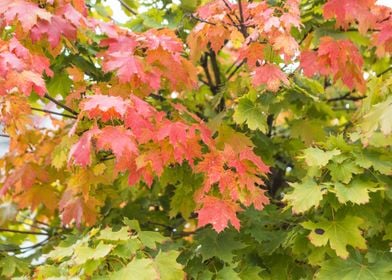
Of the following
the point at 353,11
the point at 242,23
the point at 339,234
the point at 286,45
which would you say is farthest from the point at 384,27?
the point at 339,234

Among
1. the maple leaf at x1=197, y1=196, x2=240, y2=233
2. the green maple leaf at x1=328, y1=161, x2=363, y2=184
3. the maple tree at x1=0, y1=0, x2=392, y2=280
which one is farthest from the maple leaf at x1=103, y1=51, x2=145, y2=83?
the green maple leaf at x1=328, y1=161, x2=363, y2=184

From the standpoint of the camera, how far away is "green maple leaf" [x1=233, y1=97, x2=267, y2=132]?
94.4 inches

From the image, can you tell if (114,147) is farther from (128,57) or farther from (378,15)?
(378,15)

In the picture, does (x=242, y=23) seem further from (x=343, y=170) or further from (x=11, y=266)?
(x=11, y=266)

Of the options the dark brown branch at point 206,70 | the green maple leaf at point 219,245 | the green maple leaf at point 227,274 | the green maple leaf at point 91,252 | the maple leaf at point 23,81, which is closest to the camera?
the green maple leaf at point 91,252

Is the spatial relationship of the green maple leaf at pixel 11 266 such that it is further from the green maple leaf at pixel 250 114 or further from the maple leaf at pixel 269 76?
the maple leaf at pixel 269 76

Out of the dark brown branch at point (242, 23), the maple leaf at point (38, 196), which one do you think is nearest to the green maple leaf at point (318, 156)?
the dark brown branch at point (242, 23)

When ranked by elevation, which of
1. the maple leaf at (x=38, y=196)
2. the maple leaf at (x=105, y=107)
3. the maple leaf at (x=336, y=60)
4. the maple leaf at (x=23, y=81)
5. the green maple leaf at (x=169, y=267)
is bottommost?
the maple leaf at (x=38, y=196)

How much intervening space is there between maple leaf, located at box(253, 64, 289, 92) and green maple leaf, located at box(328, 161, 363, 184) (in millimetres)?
400

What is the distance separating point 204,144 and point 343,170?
674mm

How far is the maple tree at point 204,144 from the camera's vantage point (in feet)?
6.81

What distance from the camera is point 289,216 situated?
2.59 m

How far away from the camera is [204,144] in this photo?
2.55 metres

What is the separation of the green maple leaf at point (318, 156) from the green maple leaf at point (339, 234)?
251 mm
